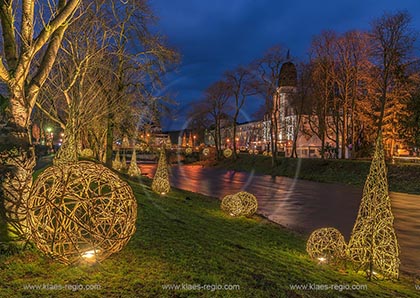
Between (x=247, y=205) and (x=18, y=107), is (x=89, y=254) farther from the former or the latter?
(x=247, y=205)

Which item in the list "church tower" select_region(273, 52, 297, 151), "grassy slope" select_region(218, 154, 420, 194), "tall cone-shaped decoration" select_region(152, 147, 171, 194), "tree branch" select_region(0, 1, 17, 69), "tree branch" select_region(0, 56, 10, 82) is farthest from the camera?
"church tower" select_region(273, 52, 297, 151)

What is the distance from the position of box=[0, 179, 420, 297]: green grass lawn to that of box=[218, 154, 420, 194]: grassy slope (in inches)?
826

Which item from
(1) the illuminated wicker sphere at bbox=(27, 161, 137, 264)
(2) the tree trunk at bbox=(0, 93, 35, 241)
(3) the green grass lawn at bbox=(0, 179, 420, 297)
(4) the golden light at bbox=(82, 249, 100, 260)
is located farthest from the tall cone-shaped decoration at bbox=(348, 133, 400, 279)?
(2) the tree trunk at bbox=(0, 93, 35, 241)

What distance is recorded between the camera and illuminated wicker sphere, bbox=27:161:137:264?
4.72m

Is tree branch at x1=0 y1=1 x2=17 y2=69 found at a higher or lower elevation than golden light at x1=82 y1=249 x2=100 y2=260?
higher

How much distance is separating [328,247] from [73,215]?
5405mm

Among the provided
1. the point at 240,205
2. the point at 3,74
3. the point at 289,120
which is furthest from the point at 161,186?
the point at 289,120

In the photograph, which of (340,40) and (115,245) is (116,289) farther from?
(340,40)

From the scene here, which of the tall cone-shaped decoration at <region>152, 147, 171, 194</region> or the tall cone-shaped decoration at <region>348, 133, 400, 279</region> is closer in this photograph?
the tall cone-shaped decoration at <region>348, 133, 400, 279</region>

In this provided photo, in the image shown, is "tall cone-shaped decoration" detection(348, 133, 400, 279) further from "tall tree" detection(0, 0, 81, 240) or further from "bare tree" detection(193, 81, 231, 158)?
"bare tree" detection(193, 81, 231, 158)

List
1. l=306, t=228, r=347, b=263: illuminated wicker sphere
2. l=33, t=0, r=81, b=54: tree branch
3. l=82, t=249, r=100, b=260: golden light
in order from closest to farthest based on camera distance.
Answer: l=82, t=249, r=100, b=260: golden light → l=33, t=0, r=81, b=54: tree branch → l=306, t=228, r=347, b=263: illuminated wicker sphere

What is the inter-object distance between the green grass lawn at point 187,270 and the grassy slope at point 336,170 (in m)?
21.0

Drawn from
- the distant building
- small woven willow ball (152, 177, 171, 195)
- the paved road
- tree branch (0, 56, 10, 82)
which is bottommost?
the paved road

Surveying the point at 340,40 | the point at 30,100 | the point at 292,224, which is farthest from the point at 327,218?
the point at 340,40
